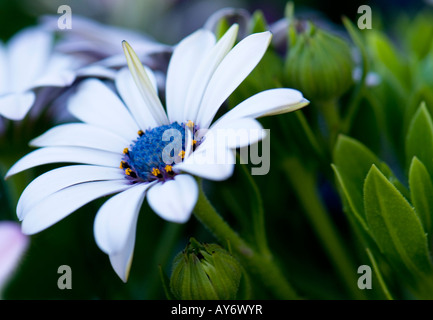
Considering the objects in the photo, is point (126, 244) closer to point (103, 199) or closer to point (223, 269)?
point (223, 269)

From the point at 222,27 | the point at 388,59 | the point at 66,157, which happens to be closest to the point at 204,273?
the point at 66,157

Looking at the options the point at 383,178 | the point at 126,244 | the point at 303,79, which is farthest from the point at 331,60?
the point at 126,244

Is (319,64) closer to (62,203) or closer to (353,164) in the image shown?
(353,164)

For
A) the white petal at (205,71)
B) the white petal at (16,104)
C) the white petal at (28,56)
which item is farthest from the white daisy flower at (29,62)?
the white petal at (205,71)

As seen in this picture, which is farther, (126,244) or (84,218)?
(84,218)

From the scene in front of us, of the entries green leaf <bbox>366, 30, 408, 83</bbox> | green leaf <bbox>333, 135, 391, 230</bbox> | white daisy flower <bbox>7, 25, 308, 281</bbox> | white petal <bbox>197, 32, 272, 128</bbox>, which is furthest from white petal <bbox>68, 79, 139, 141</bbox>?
green leaf <bbox>366, 30, 408, 83</bbox>

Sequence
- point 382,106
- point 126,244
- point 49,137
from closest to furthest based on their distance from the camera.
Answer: point 126,244 < point 49,137 < point 382,106

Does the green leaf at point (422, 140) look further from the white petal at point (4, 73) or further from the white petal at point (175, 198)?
the white petal at point (4, 73)

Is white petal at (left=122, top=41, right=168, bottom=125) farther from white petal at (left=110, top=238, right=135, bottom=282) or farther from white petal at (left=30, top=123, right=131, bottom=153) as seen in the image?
white petal at (left=110, top=238, right=135, bottom=282)
